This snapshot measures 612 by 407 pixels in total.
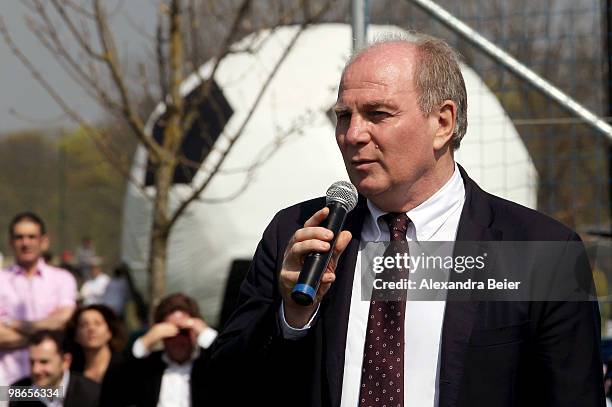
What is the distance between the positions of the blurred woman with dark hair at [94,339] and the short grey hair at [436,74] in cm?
418

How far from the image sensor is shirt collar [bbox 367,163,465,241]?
2.87 metres

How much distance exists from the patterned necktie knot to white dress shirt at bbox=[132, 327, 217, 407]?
11.1 ft

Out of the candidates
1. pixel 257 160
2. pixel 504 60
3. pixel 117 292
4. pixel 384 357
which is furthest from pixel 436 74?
pixel 117 292

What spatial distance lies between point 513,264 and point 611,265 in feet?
20.5

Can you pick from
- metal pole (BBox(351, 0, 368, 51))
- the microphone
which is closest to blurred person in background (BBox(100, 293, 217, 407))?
metal pole (BBox(351, 0, 368, 51))

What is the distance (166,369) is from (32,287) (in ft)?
4.95

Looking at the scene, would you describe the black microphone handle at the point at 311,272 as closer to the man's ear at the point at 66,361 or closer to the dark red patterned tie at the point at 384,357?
the dark red patterned tie at the point at 384,357

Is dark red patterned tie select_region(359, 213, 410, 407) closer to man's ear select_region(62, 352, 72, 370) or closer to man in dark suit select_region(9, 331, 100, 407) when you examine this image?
man in dark suit select_region(9, 331, 100, 407)

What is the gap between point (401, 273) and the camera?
110 inches

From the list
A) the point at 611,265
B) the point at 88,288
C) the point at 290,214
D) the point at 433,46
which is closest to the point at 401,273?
the point at 290,214

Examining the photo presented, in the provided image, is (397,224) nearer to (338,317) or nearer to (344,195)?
(344,195)

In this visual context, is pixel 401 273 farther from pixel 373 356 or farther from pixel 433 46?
pixel 433 46

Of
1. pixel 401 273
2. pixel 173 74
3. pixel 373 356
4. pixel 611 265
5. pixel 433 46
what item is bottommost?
pixel 373 356

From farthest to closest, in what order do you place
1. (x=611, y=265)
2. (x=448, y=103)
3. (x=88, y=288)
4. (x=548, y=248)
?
(x=88, y=288), (x=611, y=265), (x=448, y=103), (x=548, y=248)
